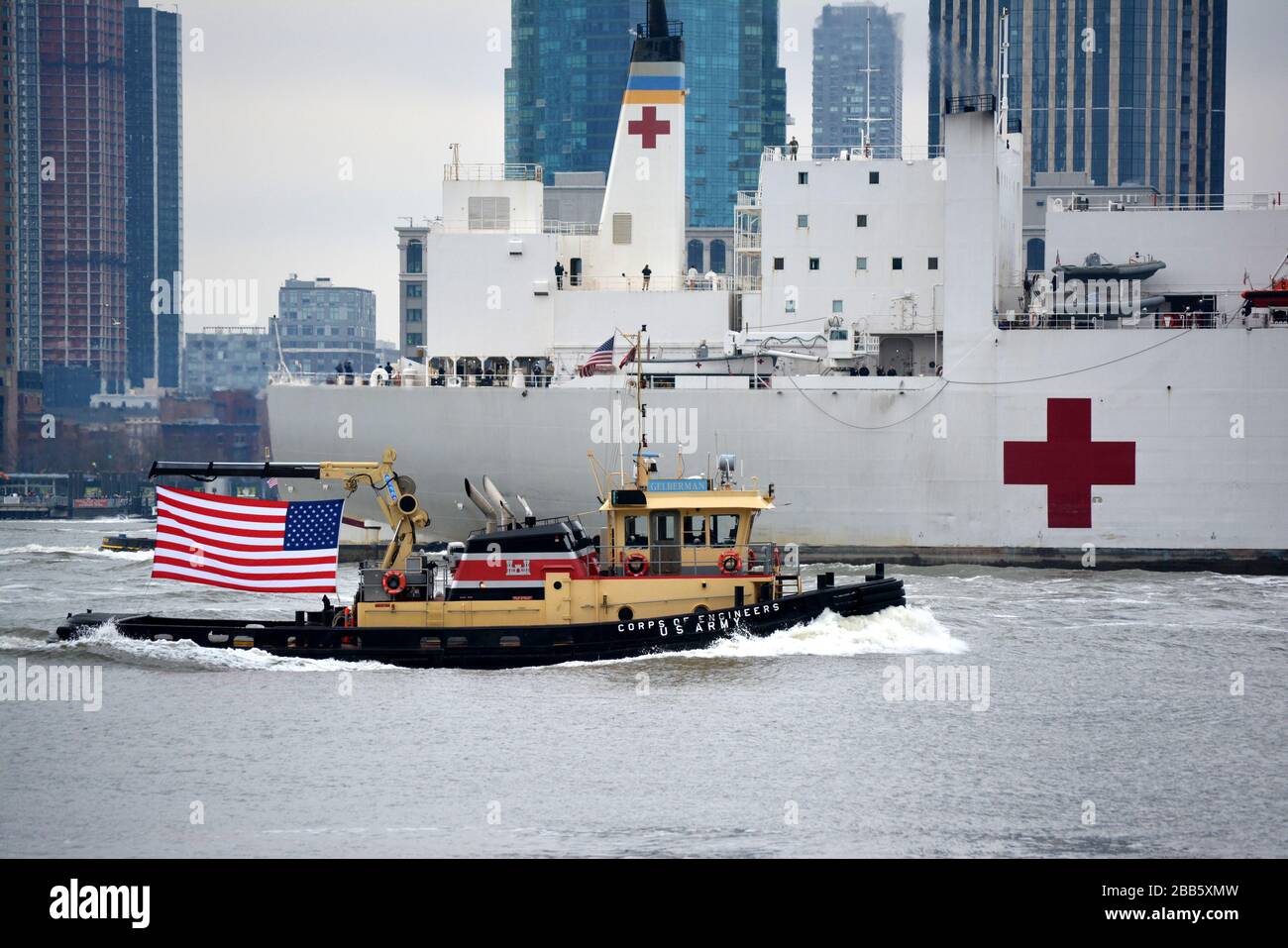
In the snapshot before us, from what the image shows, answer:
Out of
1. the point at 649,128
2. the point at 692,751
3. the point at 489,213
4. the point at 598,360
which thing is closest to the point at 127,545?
the point at 489,213

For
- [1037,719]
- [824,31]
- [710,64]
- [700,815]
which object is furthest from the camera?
[824,31]

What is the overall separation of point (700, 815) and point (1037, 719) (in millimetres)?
5216

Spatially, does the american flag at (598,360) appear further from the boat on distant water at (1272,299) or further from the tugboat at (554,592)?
the boat on distant water at (1272,299)

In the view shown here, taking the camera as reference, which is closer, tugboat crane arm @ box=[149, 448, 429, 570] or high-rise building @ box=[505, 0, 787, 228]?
tugboat crane arm @ box=[149, 448, 429, 570]

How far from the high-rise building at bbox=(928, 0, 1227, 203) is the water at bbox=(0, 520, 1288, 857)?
276 feet

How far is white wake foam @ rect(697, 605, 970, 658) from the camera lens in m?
21.3

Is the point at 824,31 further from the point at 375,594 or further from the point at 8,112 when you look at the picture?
the point at 375,594

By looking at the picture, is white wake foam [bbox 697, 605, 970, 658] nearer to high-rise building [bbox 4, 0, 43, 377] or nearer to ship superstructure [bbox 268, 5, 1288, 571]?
ship superstructure [bbox 268, 5, 1288, 571]

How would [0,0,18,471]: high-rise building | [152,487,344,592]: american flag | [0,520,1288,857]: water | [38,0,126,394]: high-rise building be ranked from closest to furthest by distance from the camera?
[0,520,1288,857]: water → [152,487,344,592]: american flag → [0,0,18,471]: high-rise building → [38,0,126,394]: high-rise building

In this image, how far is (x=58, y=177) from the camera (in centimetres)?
11650

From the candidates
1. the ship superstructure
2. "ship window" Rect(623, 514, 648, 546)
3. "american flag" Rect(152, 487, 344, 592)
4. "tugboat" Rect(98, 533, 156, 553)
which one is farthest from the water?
"tugboat" Rect(98, 533, 156, 553)

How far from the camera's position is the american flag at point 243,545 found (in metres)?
20.5

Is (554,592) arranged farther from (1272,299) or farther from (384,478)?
(1272,299)
